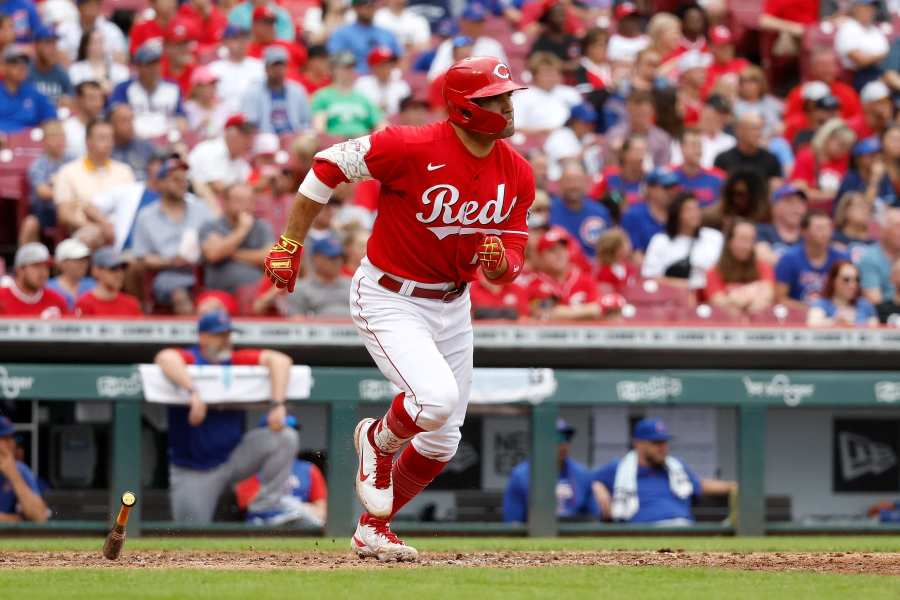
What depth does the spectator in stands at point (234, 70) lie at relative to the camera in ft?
39.4

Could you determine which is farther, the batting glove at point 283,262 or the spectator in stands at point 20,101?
the spectator in stands at point 20,101

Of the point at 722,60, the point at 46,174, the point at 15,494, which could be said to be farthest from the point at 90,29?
the point at 722,60

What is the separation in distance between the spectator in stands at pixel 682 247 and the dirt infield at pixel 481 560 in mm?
3652

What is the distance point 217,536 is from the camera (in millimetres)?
8109

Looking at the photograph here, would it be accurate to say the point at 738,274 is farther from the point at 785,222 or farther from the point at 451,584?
the point at 451,584

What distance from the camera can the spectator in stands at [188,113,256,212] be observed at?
35.0 feet

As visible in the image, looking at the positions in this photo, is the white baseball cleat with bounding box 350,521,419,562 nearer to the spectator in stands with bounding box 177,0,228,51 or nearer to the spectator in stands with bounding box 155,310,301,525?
the spectator in stands with bounding box 155,310,301,525

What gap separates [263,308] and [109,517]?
5.57ft

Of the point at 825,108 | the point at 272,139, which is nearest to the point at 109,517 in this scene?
the point at 272,139

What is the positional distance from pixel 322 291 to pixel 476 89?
3.63 m

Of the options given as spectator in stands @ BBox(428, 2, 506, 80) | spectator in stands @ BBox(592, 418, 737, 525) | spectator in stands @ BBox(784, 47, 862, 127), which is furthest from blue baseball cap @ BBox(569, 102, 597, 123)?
spectator in stands @ BBox(592, 418, 737, 525)

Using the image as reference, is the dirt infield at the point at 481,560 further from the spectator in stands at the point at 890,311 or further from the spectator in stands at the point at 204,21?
the spectator in stands at the point at 204,21

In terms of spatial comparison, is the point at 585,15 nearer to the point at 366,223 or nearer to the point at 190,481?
the point at 366,223

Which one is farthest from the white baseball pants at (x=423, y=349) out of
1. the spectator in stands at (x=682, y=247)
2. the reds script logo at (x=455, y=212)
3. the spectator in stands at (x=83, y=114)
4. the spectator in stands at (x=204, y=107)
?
the spectator in stands at (x=204, y=107)
